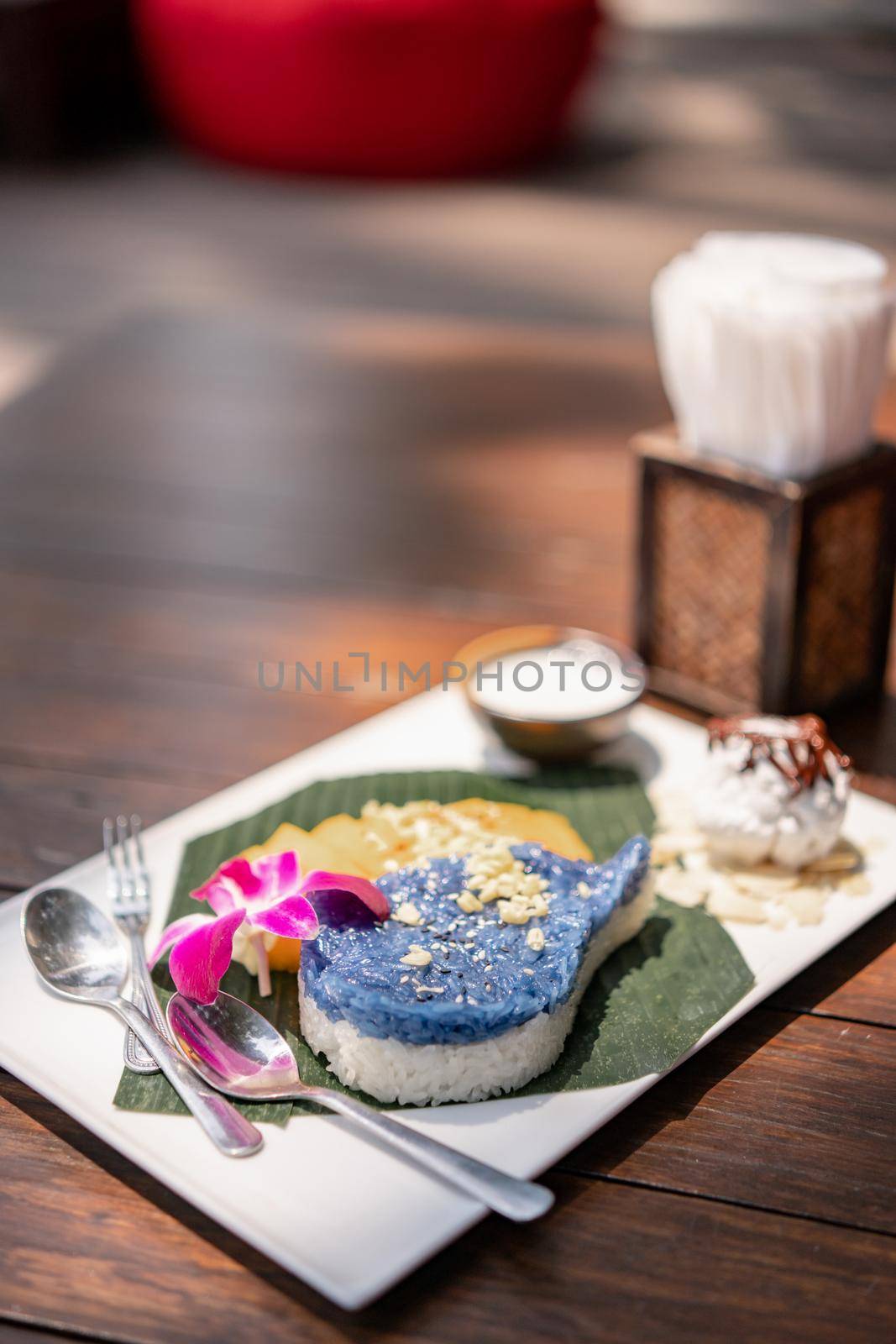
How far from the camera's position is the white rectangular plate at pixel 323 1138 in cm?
65

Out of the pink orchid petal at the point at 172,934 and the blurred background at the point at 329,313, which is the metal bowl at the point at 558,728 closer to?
the blurred background at the point at 329,313

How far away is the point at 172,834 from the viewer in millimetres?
984

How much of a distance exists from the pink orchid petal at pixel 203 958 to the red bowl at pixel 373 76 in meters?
3.75

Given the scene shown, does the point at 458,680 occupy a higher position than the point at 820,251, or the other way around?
the point at 820,251

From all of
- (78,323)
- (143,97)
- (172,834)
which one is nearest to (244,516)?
(172,834)

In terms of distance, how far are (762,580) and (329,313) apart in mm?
1517

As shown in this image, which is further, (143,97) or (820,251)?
(143,97)

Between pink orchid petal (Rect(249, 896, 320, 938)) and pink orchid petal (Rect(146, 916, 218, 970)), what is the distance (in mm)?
47

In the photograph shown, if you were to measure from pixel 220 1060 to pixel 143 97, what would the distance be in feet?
16.1

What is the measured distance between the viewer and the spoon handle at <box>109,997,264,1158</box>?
2.31 feet

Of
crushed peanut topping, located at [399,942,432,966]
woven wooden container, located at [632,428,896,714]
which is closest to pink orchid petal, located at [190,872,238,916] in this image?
crushed peanut topping, located at [399,942,432,966]

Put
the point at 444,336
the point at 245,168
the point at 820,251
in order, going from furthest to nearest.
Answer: the point at 245,168, the point at 444,336, the point at 820,251

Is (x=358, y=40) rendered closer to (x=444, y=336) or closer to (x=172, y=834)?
(x=444, y=336)

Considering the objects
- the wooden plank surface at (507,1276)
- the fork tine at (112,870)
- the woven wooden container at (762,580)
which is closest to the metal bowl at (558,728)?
the woven wooden container at (762,580)
